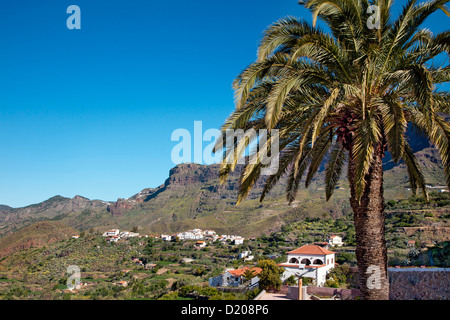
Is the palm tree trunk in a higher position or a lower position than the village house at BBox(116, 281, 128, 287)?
higher

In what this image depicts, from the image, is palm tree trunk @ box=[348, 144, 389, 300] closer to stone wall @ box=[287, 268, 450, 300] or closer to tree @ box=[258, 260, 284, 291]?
stone wall @ box=[287, 268, 450, 300]

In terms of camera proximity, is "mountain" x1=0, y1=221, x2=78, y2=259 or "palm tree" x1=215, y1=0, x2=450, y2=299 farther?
Result: "mountain" x1=0, y1=221, x2=78, y2=259

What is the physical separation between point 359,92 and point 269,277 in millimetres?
25124

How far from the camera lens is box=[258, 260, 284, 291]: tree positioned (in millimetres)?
27909

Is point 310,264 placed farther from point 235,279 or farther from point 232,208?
point 232,208

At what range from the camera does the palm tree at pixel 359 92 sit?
19.2ft

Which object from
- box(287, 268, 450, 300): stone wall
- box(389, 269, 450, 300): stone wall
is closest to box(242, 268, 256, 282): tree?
box(287, 268, 450, 300): stone wall

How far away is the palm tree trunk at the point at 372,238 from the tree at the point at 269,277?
2218 cm

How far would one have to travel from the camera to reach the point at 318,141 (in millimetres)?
7961

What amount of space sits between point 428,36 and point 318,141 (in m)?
2.91

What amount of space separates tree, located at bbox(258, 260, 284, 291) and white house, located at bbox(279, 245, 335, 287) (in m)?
2.14

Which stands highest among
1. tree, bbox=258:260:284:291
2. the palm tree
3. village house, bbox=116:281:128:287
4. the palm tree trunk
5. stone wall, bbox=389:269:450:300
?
the palm tree

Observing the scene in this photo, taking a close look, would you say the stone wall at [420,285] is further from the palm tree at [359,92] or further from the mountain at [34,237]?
the mountain at [34,237]

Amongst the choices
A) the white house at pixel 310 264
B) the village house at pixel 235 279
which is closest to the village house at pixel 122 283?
the village house at pixel 235 279
